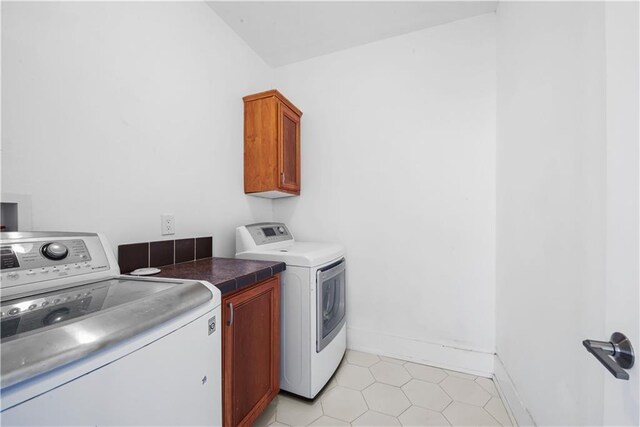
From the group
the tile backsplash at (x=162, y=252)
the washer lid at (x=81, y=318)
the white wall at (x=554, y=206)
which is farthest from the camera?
the tile backsplash at (x=162, y=252)

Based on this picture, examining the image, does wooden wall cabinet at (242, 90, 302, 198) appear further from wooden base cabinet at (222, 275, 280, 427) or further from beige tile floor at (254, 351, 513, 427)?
beige tile floor at (254, 351, 513, 427)

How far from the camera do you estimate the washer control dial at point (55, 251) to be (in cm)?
83

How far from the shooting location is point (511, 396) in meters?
1.43

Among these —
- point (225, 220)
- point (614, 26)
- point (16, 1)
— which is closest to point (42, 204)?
point (16, 1)

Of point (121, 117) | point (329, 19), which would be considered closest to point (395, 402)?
point (121, 117)

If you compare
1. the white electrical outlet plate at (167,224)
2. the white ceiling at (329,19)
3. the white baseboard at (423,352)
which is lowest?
the white baseboard at (423,352)

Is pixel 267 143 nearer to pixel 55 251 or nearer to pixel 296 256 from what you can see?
pixel 296 256

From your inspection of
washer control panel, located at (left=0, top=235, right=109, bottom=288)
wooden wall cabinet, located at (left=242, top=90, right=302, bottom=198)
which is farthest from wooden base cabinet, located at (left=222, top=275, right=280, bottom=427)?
wooden wall cabinet, located at (left=242, top=90, right=302, bottom=198)

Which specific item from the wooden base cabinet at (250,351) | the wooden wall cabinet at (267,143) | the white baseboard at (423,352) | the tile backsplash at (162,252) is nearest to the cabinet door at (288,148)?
the wooden wall cabinet at (267,143)

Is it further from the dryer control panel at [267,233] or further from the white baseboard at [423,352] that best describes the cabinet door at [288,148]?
the white baseboard at [423,352]

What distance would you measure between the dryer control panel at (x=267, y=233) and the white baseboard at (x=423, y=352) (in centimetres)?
98

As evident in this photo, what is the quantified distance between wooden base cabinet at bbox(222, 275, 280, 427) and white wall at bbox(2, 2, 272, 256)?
25.7 inches

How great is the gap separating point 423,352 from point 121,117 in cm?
242

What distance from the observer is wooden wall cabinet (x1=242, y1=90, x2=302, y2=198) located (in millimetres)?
1963
